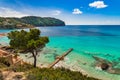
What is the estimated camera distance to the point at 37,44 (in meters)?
28.5

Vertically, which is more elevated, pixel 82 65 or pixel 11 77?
pixel 11 77

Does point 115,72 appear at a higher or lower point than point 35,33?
lower

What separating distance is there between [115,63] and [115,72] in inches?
285

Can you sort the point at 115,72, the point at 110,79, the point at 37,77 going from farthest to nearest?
the point at 115,72 < the point at 110,79 < the point at 37,77

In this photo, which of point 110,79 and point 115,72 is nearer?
point 110,79

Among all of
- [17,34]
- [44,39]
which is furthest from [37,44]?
[17,34]

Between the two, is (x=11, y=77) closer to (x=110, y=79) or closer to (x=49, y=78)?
(x=49, y=78)

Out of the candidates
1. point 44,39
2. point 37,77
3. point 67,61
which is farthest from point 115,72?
point 37,77

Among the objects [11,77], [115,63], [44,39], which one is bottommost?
[115,63]

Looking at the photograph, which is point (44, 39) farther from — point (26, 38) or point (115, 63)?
point (115, 63)

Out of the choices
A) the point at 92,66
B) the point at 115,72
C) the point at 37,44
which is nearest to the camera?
the point at 37,44

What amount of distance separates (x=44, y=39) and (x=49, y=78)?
12419 millimetres

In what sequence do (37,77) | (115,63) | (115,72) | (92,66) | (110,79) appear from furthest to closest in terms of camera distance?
(115,63), (92,66), (115,72), (110,79), (37,77)

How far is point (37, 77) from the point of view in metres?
18.0
